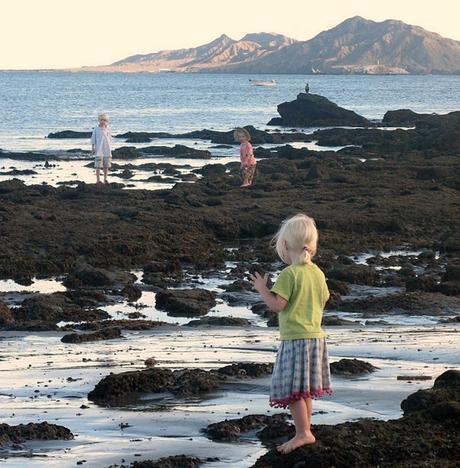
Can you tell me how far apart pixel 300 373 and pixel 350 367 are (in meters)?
3.37

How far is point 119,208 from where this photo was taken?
78.7 ft

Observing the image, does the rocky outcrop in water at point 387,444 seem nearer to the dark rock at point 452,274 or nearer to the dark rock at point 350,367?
the dark rock at point 350,367

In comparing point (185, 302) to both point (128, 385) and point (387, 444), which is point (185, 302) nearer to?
point (128, 385)

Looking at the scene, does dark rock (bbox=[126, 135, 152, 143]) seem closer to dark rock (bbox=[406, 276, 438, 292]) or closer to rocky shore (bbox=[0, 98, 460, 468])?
rocky shore (bbox=[0, 98, 460, 468])

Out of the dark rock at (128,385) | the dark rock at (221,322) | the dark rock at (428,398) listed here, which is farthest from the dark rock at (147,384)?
the dark rock at (221,322)

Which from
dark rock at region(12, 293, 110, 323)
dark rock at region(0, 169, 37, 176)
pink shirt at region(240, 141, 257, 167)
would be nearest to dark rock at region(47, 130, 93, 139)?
dark rock at region(0, 169, 37, 176)

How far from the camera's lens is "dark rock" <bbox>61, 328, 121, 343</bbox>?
511 inches

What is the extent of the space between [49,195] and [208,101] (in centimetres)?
9397

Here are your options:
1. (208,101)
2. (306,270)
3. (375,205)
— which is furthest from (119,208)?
(208,101)

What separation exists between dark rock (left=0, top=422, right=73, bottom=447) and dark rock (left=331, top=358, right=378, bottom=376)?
9.79ft

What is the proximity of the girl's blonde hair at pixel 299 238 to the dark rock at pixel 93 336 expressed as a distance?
6.02 metres

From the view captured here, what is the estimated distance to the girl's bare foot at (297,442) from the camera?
6.89 meters

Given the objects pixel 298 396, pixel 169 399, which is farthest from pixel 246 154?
pixel 298 396

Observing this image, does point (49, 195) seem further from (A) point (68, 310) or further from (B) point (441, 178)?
(A) point (68, 310)
